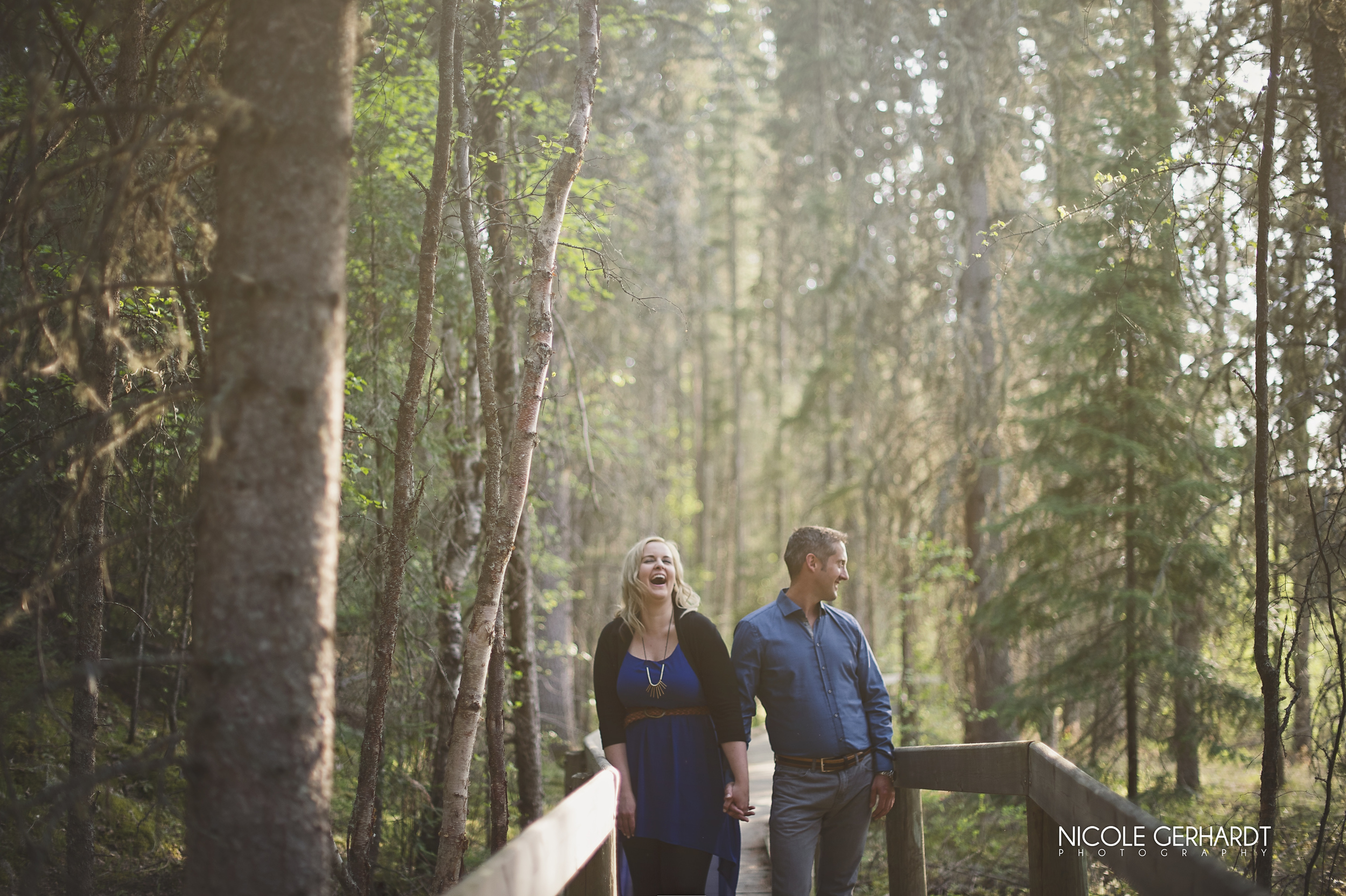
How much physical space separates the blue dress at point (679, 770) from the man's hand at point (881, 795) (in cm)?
69

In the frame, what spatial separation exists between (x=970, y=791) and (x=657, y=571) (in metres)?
1.71

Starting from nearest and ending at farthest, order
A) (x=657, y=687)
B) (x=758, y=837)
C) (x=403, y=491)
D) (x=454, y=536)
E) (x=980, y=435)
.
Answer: (x=657, y=687) → (x=403, y=491) → (x=758, y=837) → (x=454, y=536) → (x=980, y=435)

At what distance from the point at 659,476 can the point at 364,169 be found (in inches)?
372

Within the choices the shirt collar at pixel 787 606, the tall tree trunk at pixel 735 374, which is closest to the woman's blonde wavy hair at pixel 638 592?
the shirt collar at pixel 787 606

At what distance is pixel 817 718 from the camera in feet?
13.2

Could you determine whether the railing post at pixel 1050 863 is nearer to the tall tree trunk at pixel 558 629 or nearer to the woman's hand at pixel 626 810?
the woman's hand at pixel 626 810

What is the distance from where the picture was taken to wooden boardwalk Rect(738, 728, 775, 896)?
233 inches

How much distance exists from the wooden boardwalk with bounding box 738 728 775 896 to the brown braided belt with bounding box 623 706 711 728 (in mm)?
373

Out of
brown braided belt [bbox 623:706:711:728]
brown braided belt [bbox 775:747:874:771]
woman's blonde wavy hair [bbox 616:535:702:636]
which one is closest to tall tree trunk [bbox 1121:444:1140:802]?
brown braided belt [bbox 775:747:874:771]

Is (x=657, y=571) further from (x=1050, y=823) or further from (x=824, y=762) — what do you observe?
(x=1050, y=823)

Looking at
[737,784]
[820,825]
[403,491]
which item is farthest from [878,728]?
[403,491]

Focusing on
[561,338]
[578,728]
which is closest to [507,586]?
[561,338]

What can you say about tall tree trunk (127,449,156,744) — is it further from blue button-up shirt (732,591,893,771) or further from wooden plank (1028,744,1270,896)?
wooden plank (1028,744,1270,896)

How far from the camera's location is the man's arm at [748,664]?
413 centimetres
